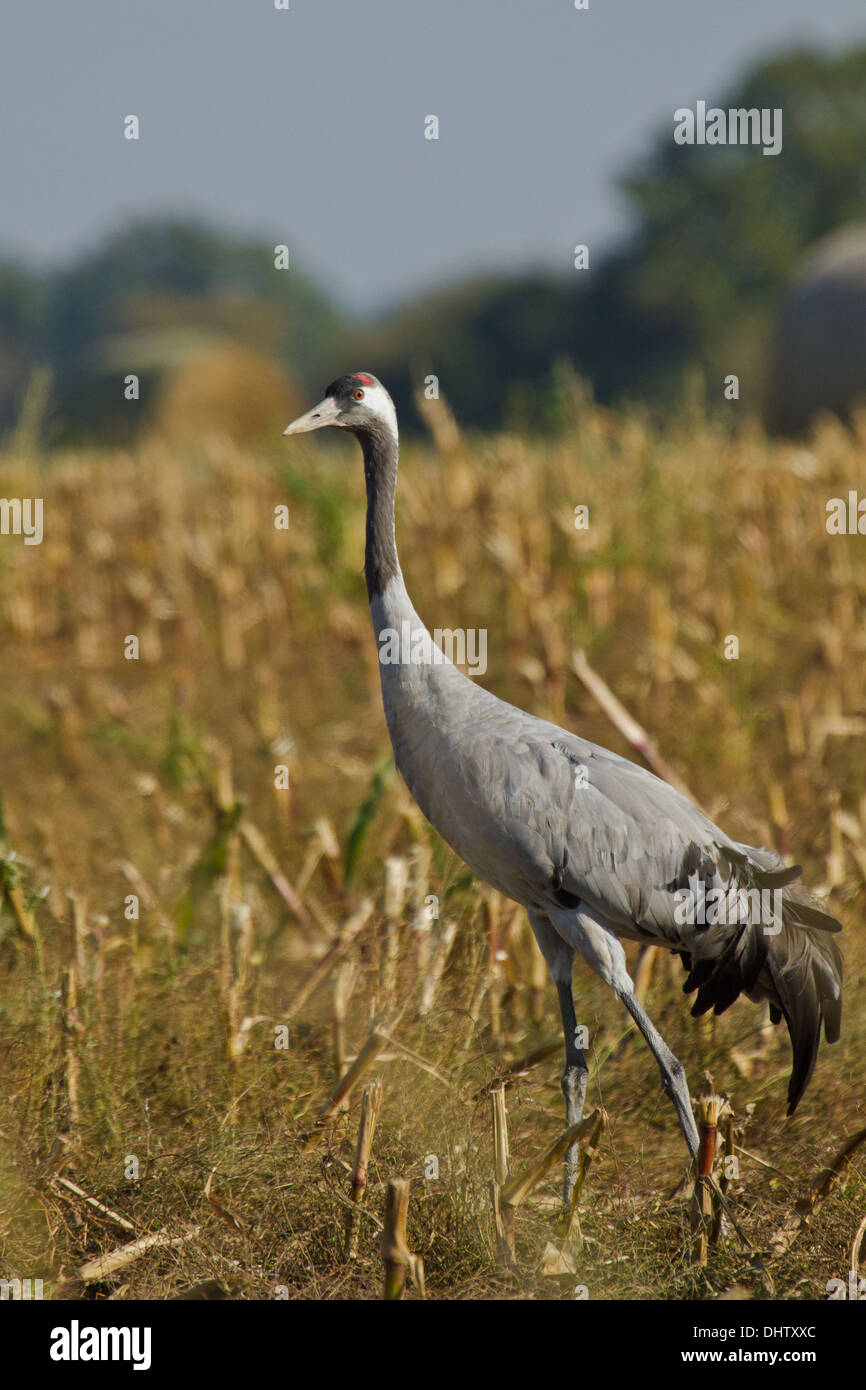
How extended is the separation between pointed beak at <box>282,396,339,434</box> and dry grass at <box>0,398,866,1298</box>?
4.34ft

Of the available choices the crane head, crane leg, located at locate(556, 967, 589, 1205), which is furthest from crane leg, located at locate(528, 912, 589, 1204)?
the crane head

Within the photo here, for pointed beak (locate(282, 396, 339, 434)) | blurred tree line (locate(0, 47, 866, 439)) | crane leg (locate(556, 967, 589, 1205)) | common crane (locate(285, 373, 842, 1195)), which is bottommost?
crane leg (locate(556, 967, 589, 1205))

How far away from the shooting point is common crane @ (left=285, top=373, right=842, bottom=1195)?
3148 millimetres

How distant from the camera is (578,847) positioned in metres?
3.14

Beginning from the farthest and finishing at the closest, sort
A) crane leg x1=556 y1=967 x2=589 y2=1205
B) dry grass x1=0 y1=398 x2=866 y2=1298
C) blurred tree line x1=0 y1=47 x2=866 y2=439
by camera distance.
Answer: blurred tree line x1=0 y1=47 x2=866 y2=439
crane leg x1=556 y1=967 x2=589 y2=1205
dry grass x1=0 y1=398 x2=866 y2=1298

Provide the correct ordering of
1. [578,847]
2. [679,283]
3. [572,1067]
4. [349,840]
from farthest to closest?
[679,283]
[349,840]
[572,1067]
[578,847]

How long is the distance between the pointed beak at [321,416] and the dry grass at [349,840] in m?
1.32

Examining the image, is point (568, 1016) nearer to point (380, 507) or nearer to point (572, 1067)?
point (572, 1067)

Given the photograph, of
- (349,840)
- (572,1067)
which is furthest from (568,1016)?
(349,840)

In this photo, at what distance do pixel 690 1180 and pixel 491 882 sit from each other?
81 cm

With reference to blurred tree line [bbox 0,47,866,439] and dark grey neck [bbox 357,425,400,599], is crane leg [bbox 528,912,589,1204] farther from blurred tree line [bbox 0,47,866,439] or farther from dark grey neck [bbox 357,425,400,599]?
blurred tree line [bbox 0,47,866,439]

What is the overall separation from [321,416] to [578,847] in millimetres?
1178

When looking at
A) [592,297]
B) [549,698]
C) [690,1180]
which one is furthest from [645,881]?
[592,297]

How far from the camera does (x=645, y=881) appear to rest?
3.20m
